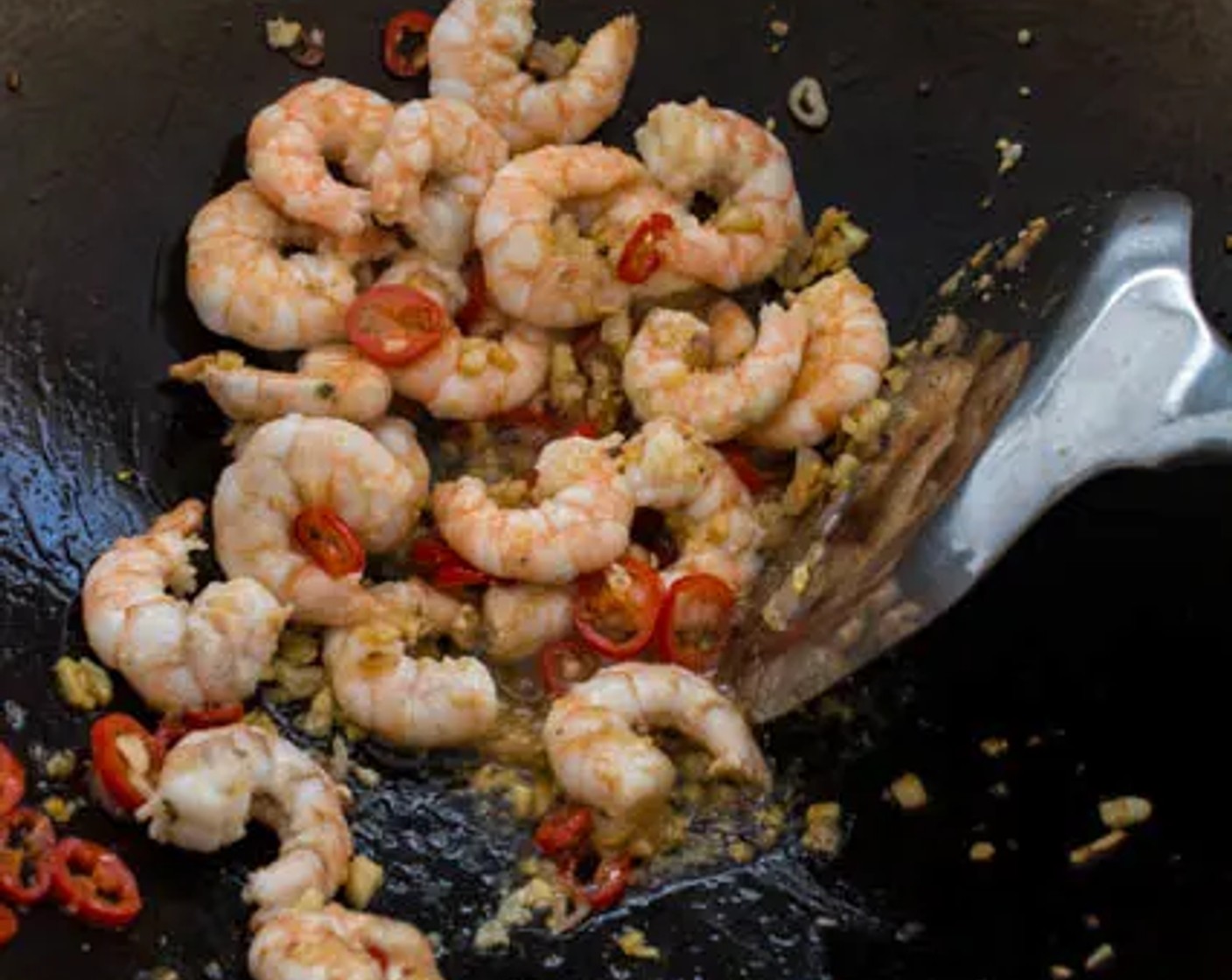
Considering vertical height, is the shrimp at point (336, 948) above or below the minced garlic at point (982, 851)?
above

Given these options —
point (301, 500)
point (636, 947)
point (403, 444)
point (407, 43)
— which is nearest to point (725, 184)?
point (407, 43)

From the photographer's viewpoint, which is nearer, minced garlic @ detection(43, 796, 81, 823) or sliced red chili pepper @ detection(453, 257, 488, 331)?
minced garlic @ detection(43, 796, 81, 823)

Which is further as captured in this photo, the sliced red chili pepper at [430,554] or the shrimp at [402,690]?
the sliced red chili pepper at [430,554]

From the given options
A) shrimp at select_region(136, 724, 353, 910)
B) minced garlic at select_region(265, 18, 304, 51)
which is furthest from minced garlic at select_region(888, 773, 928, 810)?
minced garlic at select_region(265, 18, 304, 51)

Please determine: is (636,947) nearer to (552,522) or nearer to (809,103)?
(552,522)

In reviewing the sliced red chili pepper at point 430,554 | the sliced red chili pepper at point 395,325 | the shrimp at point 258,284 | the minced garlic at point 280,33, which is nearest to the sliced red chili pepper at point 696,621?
the sliced red chili pepper at point 430,554

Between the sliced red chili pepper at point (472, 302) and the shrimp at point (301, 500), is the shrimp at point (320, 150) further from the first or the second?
the shrimp at point (301, 500)

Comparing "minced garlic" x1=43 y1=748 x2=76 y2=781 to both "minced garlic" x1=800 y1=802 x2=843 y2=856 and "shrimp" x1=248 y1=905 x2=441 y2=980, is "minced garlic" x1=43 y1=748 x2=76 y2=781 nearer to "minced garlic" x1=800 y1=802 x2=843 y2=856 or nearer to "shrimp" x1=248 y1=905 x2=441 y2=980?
"shrimp" x1=248 y1=905 x2=441 y2=980

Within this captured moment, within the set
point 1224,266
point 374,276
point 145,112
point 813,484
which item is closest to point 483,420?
point 374,276
